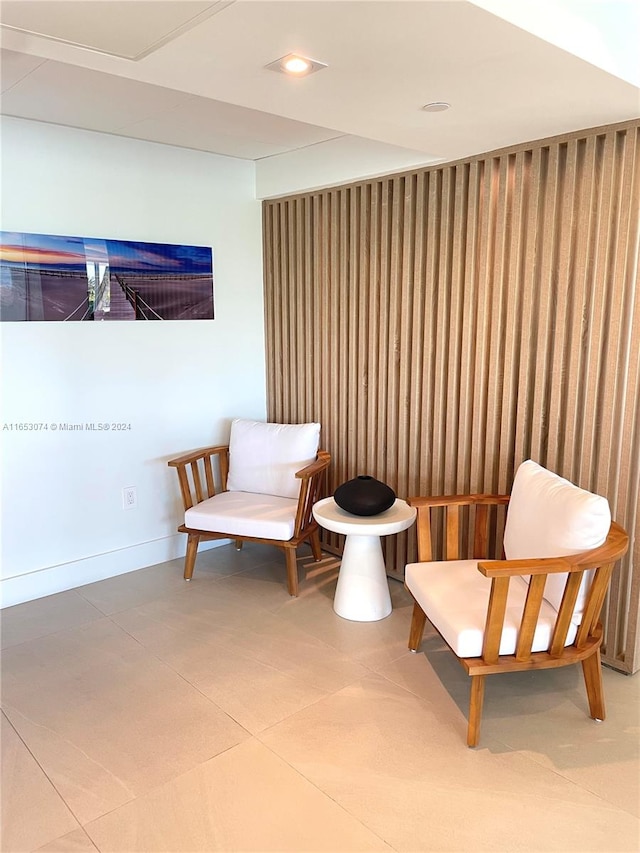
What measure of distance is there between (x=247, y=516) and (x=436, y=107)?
2216 mm

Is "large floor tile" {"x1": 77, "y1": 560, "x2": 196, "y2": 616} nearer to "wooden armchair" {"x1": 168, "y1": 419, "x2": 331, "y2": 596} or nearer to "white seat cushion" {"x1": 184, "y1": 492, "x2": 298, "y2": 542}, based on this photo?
"wooden armchair" {"x1": 168, "y1": 419, "x2": 331, "y2": 596}

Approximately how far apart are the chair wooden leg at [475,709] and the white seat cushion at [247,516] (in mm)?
1436

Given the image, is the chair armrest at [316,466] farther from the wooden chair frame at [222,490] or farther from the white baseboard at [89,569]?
the white baseboard at [89,569]

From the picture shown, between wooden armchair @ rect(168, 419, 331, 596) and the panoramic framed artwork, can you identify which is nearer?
the panoramic framed artwork

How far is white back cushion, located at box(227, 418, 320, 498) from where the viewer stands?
13.3ft

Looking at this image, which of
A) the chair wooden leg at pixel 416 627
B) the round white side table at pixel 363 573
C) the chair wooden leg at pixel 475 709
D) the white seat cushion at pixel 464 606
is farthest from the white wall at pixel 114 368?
the chair wooden leg at pixel 475 709

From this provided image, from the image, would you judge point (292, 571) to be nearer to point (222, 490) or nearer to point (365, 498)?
point (365, 498)

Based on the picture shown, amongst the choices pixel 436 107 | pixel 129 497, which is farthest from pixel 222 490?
pixel 436 107

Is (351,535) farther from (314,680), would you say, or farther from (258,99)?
(258,99)

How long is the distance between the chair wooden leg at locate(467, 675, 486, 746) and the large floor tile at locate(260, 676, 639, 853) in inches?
1.9

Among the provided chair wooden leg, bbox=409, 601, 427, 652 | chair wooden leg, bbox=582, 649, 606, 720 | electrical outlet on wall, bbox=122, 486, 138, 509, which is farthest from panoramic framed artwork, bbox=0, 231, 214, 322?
chair wooden leg, bbox=582, 649, 606, 720

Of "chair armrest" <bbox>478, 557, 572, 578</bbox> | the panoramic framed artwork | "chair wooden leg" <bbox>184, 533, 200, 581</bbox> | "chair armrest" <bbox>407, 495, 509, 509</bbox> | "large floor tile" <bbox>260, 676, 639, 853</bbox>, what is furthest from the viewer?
"chair wooden leg" <bbox>184, 533, 200, 581</bbox>

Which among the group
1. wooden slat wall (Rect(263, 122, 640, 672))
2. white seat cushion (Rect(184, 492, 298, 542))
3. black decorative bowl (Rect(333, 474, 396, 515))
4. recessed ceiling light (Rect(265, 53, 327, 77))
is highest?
recessed ceiling light (Rect(265, 53, 327, 77))

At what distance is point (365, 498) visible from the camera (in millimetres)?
3379
